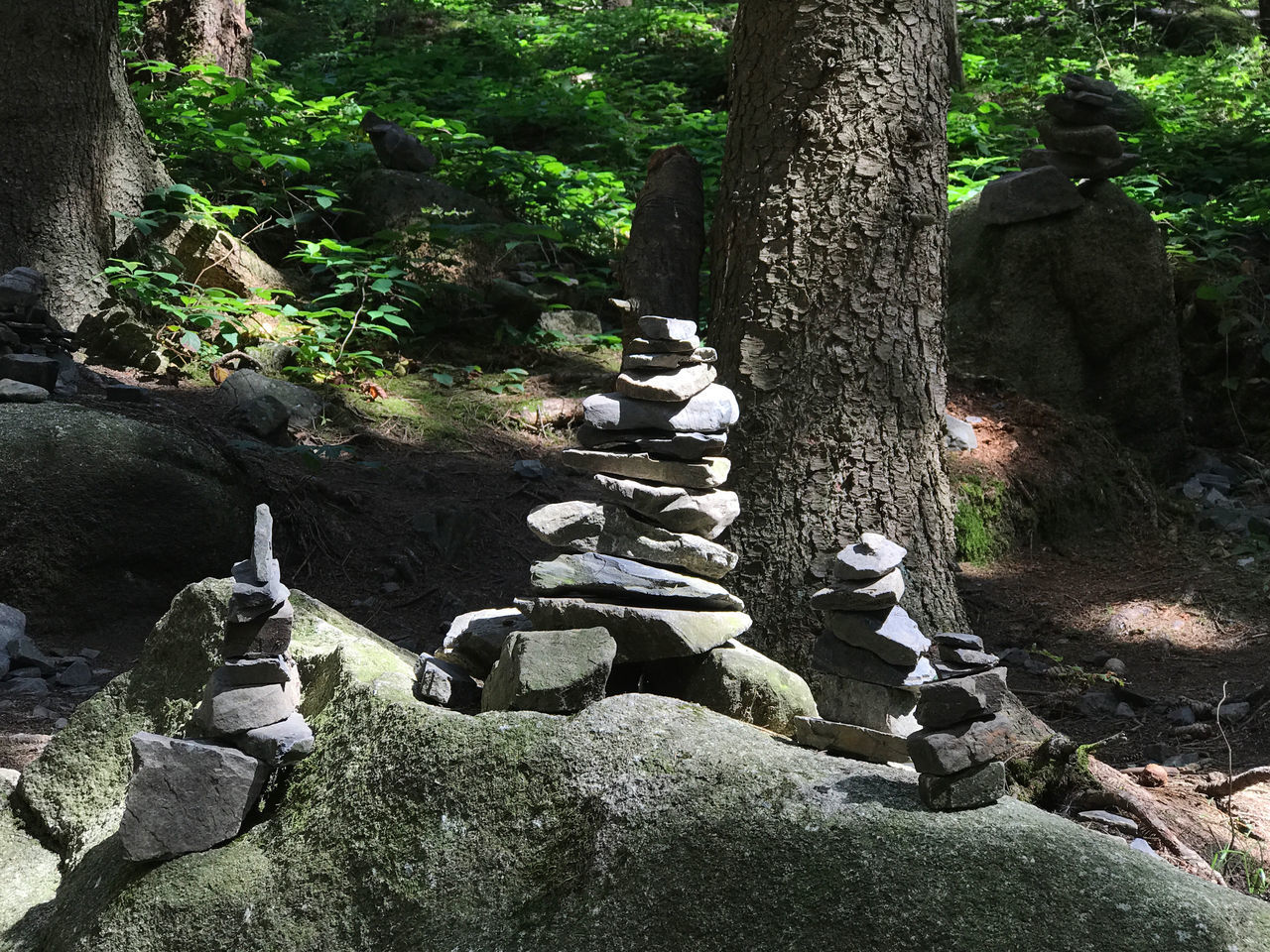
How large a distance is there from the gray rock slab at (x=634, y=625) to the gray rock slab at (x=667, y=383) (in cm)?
62

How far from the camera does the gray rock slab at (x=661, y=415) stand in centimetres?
311

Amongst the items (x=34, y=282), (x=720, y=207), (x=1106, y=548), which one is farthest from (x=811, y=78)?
(x=34, y=282)

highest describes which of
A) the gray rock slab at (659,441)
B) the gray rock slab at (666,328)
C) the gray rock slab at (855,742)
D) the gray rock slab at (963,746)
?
the gray rock slab at (666,328)

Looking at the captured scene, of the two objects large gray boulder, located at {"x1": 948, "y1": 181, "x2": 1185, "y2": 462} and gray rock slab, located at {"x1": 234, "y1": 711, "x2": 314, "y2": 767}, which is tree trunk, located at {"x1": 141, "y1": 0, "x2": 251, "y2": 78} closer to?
large gray boulder, located at {"x1": 948, "y1": 181, "x2": 1185, "y2": 462}

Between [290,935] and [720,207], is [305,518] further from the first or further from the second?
[290,935]

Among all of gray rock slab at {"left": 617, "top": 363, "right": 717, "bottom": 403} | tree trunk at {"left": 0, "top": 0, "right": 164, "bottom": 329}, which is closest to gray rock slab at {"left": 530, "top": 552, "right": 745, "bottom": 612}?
gray rock slab at {"left": 617, "top": 363, "right": 717, "bottom": 403}

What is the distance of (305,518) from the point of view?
639 cm

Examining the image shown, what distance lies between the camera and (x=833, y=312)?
13.6 ft

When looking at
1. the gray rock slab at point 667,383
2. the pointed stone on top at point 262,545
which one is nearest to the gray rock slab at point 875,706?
the gray rock slab at point 667,383

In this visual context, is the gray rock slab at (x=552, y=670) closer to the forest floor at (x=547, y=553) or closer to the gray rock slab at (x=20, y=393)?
the forest floor at (x=547, y=553)

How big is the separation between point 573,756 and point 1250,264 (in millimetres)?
8656

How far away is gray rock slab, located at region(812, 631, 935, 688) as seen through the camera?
8.66ft

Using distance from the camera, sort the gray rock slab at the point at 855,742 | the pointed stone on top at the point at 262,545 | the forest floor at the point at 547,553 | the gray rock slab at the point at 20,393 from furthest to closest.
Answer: the gray rock slab at the point at 20,393
the forest floor at the point at 547,553
the pointed stone on top at the point at 262,545
the gray rock slab at the point at 855,742

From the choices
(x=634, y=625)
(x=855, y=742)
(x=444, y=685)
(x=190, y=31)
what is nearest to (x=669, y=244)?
(x=634, y=625)
